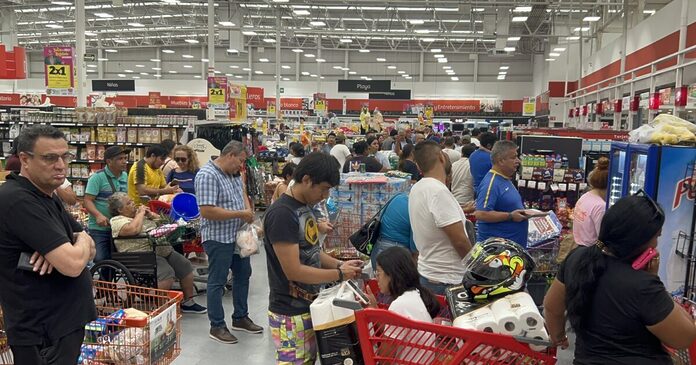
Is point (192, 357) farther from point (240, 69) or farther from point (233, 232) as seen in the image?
point (240, 69)

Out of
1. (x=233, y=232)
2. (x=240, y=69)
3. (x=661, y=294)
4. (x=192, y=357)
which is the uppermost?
(x=240, y=69)

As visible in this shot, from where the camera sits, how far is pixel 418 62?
37344 millimetres

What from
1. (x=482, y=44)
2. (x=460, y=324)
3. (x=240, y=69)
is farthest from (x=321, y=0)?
(x=460, y=324)

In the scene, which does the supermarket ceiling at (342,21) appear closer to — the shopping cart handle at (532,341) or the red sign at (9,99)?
the red sign at (9,99)

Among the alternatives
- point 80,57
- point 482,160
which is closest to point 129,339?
point 482,160

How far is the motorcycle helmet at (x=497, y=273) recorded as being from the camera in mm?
2229

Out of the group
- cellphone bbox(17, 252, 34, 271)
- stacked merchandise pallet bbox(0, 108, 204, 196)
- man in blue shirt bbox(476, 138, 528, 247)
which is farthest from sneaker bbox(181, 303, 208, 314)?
stacked merchandise pallet bbox(0, 108, 204, 196)

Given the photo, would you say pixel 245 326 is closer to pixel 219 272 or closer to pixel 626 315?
pixel 219 272

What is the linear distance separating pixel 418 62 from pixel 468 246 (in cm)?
3524

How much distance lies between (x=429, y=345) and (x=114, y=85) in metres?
30.4

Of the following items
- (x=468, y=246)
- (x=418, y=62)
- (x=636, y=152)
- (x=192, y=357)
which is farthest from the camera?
(x=418, y=62)

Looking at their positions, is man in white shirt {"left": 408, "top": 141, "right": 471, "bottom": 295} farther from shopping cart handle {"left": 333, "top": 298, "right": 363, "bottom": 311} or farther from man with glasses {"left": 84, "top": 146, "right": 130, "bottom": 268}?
man with glasses {"left": 84, "top": 146, "right": 130, "bottom": 268}

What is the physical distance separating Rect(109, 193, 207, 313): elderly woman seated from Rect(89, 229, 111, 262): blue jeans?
214 mm

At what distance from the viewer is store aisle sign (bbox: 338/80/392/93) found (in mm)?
26719
